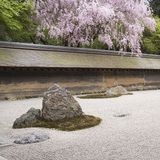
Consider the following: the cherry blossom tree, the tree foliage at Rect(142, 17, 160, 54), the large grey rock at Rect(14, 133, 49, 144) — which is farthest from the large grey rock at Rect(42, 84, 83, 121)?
the tree foliage at Rect(142, 17, 160, 54)

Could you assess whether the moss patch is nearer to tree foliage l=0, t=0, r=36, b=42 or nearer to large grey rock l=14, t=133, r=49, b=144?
large grey rock l=14, t=133, r=49, b=144

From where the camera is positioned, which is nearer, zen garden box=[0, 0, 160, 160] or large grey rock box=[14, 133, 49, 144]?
zen garden box=[0, 0, 160, 160]

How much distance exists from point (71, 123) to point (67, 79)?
12007 millimetres

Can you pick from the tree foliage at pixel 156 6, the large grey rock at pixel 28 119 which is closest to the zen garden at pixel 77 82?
the large grey rock at pixel 28 119

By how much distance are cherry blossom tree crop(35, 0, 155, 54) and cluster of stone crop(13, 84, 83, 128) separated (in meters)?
14.9

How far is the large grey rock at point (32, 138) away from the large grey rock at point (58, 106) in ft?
6.03

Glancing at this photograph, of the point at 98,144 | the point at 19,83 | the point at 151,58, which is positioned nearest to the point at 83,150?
the point at 98,144

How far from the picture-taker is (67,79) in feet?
73.0

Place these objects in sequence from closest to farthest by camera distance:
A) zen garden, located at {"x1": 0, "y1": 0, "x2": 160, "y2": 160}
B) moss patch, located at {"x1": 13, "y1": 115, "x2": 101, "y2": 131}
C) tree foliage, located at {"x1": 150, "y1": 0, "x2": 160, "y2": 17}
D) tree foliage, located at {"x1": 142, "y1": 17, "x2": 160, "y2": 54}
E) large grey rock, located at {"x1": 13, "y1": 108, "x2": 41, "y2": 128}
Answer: zen garden, located at {"x1": 0, "y1": 0, "x2": 160, "y2": 160}
moss patch, located at {"x1": 13, "y1": 115, "x2": 101, "y2": 131}
large grey rock, located at {"x1": 13, "y1": 108, "x2": 41, "y2": 128}
tree foliage, located at {"x1": 142, "y1": 17, "x2": 160, "y2": 54}
tree foliage, located at {"x1": 150, "y1": 0, "x2": 160, "y2": 17}

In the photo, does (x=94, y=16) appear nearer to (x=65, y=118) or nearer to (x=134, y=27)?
(x=134, y=27)

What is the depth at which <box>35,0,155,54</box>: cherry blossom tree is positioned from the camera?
84.1 feet

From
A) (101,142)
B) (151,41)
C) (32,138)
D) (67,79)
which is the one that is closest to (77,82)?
(67,79)

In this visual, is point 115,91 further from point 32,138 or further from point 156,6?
point 156,6

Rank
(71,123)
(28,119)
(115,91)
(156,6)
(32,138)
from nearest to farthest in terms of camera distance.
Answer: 1. (32,138)
2. (71,123)
3. (28,119)
4. (115,91)
5. (156,6)
